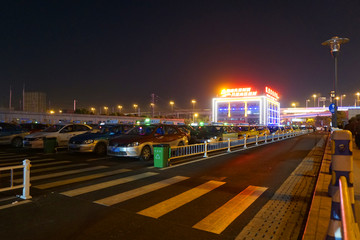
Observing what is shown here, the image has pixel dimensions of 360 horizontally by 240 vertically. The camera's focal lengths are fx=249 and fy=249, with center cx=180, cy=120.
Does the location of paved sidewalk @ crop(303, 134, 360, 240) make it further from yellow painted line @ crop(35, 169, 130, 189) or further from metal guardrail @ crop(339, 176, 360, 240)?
yellow painted line @ crop(35, 169, 130, 189)

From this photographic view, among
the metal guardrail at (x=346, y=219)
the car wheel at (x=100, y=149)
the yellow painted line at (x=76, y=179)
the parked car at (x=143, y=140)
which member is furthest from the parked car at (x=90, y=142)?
the metal guardrail at (x=346, y=219)

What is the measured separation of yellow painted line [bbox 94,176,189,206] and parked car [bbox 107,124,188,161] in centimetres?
366

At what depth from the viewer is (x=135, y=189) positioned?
6926mm

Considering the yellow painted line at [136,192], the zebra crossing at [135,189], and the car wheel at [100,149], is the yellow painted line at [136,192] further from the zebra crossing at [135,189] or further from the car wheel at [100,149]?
the car wheel at [100,149]

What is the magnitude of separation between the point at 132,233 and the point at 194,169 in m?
6.05

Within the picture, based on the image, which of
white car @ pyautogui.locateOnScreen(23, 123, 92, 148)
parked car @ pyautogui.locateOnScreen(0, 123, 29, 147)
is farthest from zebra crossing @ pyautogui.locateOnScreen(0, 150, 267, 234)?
parked car @ pyautogui.locateOnScreen(0, 123, 29, 147)

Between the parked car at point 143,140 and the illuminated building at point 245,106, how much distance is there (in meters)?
83.6

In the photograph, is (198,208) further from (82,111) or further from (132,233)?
(82,111)

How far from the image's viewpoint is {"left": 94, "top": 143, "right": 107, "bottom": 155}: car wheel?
13.6 metres

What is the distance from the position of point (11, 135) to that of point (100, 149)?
7554mm

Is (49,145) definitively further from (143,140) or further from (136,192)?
(136,192)

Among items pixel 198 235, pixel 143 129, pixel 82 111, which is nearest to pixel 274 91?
pixel 82 111

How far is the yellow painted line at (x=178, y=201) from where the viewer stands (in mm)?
5187

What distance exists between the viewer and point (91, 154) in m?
14.3
